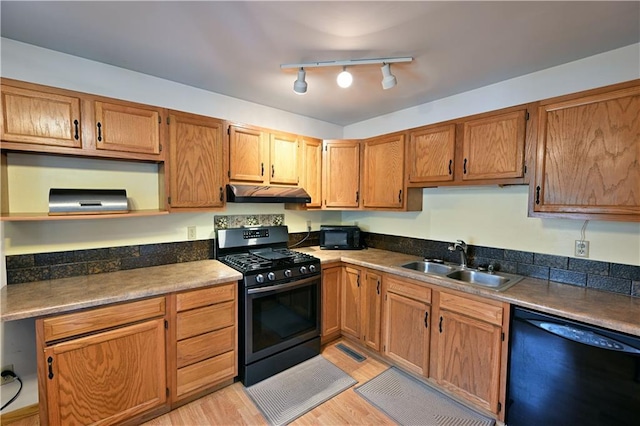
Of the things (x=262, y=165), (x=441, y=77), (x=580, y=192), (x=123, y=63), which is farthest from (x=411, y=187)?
(x=123, y=63)

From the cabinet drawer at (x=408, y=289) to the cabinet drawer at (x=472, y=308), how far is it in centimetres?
13

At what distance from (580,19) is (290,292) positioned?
2.65 metres

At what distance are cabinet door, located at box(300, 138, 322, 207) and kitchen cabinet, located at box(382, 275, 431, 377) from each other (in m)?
1.19

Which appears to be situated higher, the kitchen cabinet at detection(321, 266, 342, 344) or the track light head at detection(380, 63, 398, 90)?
the track light head at detection(380, 63, 398, 90)

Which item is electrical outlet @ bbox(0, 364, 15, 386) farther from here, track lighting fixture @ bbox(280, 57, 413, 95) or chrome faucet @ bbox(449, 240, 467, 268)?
chrome faucet @ bbox(449, 240, 467, 268)

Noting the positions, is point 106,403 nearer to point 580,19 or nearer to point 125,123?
point 125,123

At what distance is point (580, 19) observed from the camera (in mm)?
1521

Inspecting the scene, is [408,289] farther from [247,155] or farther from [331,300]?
[247,155]

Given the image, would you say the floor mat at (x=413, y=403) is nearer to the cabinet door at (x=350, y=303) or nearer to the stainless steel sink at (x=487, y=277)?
the cabinet door at (x=350, y=303)

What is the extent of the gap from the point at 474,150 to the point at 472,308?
1.24 metres

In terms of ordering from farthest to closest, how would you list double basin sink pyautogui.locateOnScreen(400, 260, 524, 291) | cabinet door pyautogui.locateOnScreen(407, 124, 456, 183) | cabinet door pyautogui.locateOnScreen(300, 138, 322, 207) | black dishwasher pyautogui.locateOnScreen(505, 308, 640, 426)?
1. cabinet door pyautogui.locateOnScreen(300, 138, 322, 207)
2. cabinet door pyautogui.locateOnScreen(407, 124, 456, 183)
3. double basin sink pyautogui.locateOnScreen(400, 260, 524, 291)
4. black dishwasher pyautogui.locateOnScreen(505, 308, 640, 426)

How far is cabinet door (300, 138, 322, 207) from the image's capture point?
120 inches

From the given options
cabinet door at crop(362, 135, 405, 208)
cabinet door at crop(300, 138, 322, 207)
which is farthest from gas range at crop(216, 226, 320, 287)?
cabinet door at crop(362, 135, 405, 208)

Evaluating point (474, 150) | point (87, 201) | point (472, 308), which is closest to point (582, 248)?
point (472, 308)
